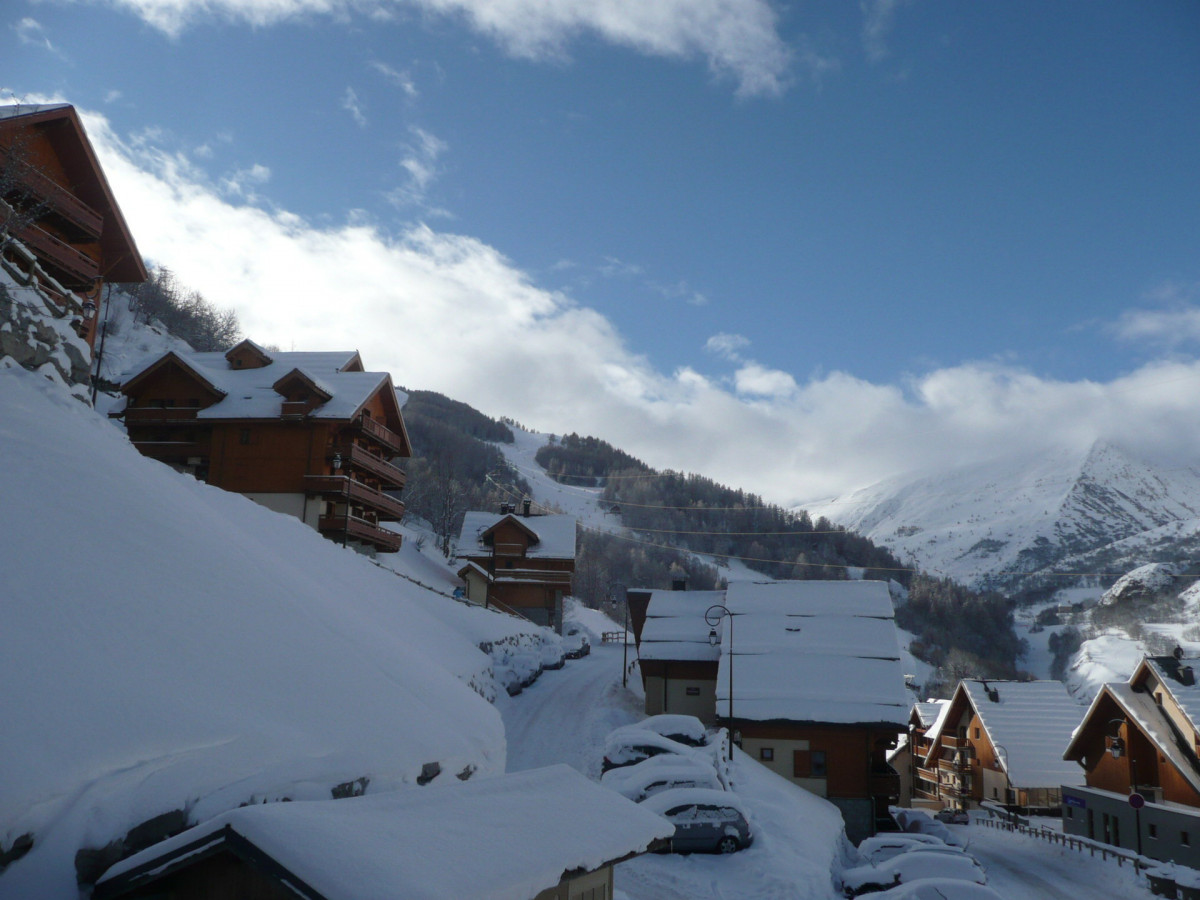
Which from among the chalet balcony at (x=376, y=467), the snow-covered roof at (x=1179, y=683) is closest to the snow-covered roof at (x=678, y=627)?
the chalet balcony at (x=376, y=467)

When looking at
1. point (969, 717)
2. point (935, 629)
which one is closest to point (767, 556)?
point (935, 629)

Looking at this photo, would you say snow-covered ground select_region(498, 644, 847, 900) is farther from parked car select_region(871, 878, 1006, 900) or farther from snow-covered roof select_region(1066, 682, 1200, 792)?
snow-covered roof select_region(1066, 682, 1200, 792)

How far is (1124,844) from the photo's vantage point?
120 ft

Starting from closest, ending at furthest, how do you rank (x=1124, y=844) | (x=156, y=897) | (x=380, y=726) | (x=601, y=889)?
(x=156, y=897), (x=601, y=889), (x=380, y=726), (x=1124, y=844)

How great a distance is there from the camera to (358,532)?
4412 cm

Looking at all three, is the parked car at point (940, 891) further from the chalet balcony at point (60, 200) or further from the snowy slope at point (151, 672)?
the chalet balcony at point (60, 200)

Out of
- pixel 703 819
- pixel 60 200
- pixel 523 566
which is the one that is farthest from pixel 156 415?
pixel 703 819

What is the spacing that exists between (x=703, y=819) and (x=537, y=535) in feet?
158

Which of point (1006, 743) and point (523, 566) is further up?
point (523, 566)

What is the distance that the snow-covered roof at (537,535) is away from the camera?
219 ft

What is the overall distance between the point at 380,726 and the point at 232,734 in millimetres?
2960

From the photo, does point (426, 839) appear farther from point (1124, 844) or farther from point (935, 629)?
point (935, 629)

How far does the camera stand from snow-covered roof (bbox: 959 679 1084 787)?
52.5m

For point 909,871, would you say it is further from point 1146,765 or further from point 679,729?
point 1146,765
